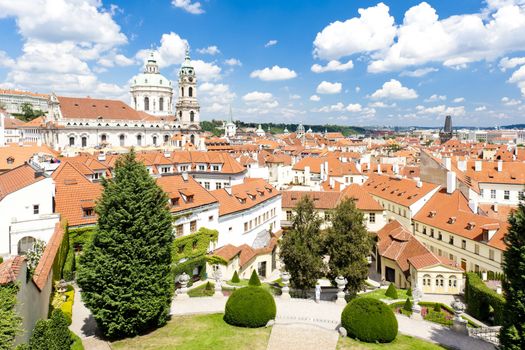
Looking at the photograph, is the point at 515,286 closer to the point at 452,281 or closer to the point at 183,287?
the point at 183,287

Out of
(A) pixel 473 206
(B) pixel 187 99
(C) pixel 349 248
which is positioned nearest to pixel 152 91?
(B) pixel 187 99

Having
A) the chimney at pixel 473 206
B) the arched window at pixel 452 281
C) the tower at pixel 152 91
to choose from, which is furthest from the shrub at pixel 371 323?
the tower at pixel 152 91

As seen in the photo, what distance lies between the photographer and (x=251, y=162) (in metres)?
78.6

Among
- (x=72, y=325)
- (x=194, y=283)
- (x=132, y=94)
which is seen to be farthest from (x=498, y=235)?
(x=132, y=94)

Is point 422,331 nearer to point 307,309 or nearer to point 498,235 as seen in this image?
point 307,309

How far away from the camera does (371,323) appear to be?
2039 cm

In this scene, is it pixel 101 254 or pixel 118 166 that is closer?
pixel 101 254

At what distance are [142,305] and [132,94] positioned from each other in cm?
13594

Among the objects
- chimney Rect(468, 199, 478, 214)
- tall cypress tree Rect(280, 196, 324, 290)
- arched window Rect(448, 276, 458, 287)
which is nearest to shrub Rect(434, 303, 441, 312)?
arched window Rect(448, 276, 458, 287)

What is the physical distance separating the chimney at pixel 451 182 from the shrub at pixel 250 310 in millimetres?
35691

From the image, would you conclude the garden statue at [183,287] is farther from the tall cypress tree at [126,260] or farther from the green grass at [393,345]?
the green grass at [393,345]

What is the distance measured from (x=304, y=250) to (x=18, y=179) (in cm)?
2314

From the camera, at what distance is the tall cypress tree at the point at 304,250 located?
97.1ft

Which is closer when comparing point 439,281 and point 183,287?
point 183,287
